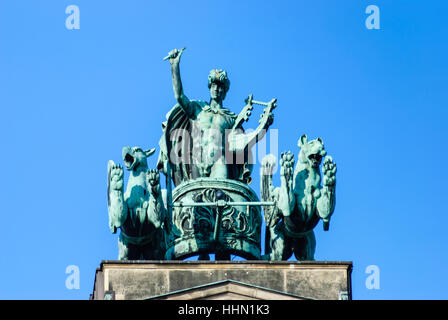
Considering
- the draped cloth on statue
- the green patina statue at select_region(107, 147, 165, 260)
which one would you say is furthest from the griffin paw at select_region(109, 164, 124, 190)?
the draped cloth on statue

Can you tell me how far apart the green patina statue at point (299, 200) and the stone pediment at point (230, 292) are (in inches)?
137

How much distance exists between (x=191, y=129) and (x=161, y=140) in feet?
3.12

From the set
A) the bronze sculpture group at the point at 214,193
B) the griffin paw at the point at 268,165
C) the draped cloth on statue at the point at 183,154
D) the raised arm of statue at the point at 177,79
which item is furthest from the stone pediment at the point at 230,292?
the raised arm of statue at the point at 177,79

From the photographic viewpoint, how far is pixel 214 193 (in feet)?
301

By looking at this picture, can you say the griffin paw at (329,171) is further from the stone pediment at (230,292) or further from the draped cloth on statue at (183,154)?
the draped cloth on statue at (183,154)

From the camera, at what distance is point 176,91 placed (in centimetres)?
9294

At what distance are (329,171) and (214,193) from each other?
410cm

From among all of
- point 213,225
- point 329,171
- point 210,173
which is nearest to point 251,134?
point 210,173

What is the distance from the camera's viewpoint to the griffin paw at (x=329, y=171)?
293 ft

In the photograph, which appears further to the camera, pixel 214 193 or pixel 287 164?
pixel 214 193

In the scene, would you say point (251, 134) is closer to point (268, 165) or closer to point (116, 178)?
point (268, 165)
